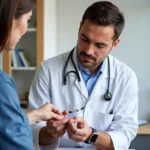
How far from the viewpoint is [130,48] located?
296 cm

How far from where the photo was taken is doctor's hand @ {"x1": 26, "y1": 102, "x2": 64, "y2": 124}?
1262mm

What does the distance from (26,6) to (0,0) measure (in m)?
0.09

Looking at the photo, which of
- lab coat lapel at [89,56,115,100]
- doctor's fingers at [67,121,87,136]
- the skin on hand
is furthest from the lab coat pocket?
the skin on hand

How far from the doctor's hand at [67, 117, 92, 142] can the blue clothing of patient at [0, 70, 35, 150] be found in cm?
63

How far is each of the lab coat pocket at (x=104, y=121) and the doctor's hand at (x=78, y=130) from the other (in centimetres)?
19

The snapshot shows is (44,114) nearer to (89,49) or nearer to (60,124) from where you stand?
(60,124)

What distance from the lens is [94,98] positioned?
166 centimetres

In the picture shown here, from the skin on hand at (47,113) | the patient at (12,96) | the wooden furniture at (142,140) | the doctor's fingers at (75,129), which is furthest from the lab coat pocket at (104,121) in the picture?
the wooden furniture at (142,140)

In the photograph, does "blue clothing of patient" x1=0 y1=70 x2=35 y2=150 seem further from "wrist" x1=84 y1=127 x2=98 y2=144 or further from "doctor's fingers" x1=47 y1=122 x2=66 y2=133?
"wrist" x1=84 y1=127 x2=98 y2=144

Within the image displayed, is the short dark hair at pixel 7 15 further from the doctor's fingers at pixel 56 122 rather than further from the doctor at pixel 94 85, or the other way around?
the doctor at pixel 94 85

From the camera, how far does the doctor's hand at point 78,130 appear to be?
139 cm

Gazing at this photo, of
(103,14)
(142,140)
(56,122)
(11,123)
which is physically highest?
(103,14)

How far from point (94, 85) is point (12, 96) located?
0.98 metres

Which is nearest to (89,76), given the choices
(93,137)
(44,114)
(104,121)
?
(104,121)
